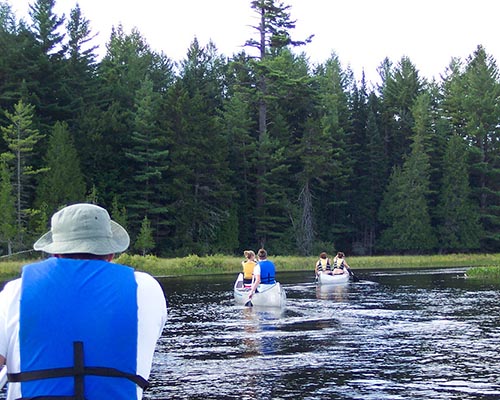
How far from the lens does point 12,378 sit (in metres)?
3.18

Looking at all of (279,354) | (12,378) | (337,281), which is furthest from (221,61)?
(12,378)

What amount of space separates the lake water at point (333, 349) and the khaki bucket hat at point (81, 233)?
7942 millimetres

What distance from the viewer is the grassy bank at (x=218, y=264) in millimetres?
43516

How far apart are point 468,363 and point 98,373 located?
1143 cm

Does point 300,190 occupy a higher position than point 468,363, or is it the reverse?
point 300,190

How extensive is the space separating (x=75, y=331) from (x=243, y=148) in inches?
2501

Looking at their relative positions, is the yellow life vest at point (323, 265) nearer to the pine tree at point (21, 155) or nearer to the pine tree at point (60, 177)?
the pine tree at point (21, 155)

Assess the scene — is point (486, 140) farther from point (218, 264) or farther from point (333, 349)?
point (333, 349)

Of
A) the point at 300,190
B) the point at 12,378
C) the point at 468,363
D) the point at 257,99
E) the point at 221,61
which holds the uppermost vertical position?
the point at 221,61

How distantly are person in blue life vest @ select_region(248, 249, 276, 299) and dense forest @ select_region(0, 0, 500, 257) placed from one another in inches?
1065

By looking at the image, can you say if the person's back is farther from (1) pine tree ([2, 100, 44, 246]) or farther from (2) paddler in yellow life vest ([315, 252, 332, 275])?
(1) pine tree ([2, 100, 44, 246])

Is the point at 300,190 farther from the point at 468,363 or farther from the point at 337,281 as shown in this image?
the point at 468,363

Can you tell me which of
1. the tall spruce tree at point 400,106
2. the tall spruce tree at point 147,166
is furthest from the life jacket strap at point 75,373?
the tall spruce tree at point 400,106

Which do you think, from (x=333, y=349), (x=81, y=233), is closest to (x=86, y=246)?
(x=81, y=233)
